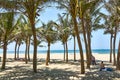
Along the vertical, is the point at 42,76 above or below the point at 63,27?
below

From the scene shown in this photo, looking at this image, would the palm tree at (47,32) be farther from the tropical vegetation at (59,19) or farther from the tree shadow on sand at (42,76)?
the tree shadow on sand at (42,76)

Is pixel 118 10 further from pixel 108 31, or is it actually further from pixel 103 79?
pixel 108 31

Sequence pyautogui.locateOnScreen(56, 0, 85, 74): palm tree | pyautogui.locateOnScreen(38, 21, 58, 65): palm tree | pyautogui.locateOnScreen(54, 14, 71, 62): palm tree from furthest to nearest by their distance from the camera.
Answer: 1. pyautogui.locateOnScreen(54, 14, 71, 62): palm tree
2. pyautogui.locateOnScreen(38, 21, 58, 65): palm tree
3. pyautogui.locateOnScreen(56, 0, 85, 74): palm tree

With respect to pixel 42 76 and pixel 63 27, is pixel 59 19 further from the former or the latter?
pixel 42 76

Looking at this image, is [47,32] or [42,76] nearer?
[42,76]

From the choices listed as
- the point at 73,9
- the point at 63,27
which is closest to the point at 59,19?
the point at 63,27

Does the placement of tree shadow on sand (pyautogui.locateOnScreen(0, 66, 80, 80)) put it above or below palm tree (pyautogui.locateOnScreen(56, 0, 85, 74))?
below

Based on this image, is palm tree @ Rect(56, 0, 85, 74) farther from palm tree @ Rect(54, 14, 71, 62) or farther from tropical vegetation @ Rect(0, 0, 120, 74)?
palm tree @ Rect(54, 14, 71, 62)

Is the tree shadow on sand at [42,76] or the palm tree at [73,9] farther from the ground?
the palm tree at [73,9]

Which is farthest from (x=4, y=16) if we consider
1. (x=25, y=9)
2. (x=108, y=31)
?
(x=108, y=31)

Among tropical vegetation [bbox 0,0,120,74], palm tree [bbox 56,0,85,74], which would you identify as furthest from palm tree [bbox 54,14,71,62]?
palm tree [bbox 56,0,85,74]

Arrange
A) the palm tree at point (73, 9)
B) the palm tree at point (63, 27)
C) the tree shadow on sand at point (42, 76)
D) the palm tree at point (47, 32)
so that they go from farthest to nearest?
the palm tree at point (63, 27), the palm tree at point (47, 32), the palm tree at point (73, 9), the tree shadow on sand at point (42, 76)

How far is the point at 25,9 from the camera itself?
20.8m

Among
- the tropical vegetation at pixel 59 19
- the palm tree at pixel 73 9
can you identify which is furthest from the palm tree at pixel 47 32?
the palm tree at pixel 73 9
